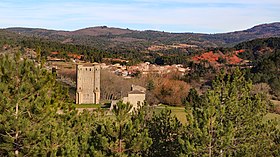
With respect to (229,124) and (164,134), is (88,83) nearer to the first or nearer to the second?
(164,134)

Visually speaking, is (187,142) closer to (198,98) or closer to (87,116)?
(198,98)

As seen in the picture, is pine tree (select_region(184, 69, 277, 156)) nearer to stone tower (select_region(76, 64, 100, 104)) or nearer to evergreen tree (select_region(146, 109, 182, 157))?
evergreen tree (select_region(146, 109, 182, 157))

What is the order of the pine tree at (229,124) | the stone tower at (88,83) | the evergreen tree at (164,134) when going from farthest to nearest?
the stone tower at (88,83)
the evergreen tree at (164,134)
the pine tree at (229,124)

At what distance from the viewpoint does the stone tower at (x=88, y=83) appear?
40.8m

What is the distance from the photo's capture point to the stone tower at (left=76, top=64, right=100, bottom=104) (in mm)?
40781

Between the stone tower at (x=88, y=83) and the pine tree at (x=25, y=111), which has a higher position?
the pine tree at (x=25, y=111)

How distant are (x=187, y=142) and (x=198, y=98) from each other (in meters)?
2.09

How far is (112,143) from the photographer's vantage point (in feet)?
36.7

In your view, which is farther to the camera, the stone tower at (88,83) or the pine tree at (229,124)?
the stone tower at (88,83)

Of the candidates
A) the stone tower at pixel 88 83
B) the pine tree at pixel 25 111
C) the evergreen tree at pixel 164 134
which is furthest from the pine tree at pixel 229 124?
the stone tower at pixel 88 83

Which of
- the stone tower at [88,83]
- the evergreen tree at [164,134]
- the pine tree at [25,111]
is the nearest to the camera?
the pine tree at [25,111]

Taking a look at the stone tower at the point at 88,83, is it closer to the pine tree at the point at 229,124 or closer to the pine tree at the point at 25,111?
the pine tree at the point at 229,124

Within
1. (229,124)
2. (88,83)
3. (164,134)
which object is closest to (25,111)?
(164,134)

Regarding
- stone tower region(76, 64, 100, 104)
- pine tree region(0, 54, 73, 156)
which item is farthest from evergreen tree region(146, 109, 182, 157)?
stone tower region(76, 64, 100, 104)
